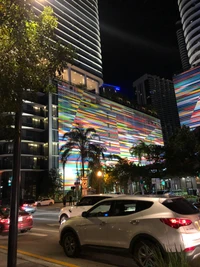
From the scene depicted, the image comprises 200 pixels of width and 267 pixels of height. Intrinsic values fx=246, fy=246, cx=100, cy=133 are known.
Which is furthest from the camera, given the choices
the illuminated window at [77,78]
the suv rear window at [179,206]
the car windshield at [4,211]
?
the illuminated window at [77,78]

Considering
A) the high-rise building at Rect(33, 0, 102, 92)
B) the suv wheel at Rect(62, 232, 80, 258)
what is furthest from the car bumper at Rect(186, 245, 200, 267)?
the high-rise building at Rect(33, 0, 102, 92)

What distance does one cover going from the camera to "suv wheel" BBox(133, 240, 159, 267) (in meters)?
5.51

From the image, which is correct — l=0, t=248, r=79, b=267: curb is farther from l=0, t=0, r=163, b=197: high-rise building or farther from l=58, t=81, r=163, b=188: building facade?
l=58, t=81, r=163, b=188: building facade

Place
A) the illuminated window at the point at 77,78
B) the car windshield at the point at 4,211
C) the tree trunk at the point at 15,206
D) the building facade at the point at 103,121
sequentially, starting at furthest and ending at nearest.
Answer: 1. the illuminated window at the point at 77,78
2. the building facade at the point at 103,121
3. the car windshield at the point at 4,211
4. the tree trunk at the point at 15,206

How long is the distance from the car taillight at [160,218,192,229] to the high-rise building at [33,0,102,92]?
77801mm

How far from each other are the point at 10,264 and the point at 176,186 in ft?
221

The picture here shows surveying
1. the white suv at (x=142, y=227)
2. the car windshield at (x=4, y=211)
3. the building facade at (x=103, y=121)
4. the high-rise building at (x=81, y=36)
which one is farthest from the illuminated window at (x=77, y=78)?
the white suv at (x=142, y=227)

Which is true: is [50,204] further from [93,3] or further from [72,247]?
[93,3]

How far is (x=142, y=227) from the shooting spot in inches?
228

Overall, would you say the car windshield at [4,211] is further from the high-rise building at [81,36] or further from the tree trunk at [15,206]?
the high-rise building at [81,36]

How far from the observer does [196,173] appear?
92.2 ft

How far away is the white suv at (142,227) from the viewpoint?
539 centimetres

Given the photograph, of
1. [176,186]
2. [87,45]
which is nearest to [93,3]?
[87,45]

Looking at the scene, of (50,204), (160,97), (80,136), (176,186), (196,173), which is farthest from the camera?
(160,97)
